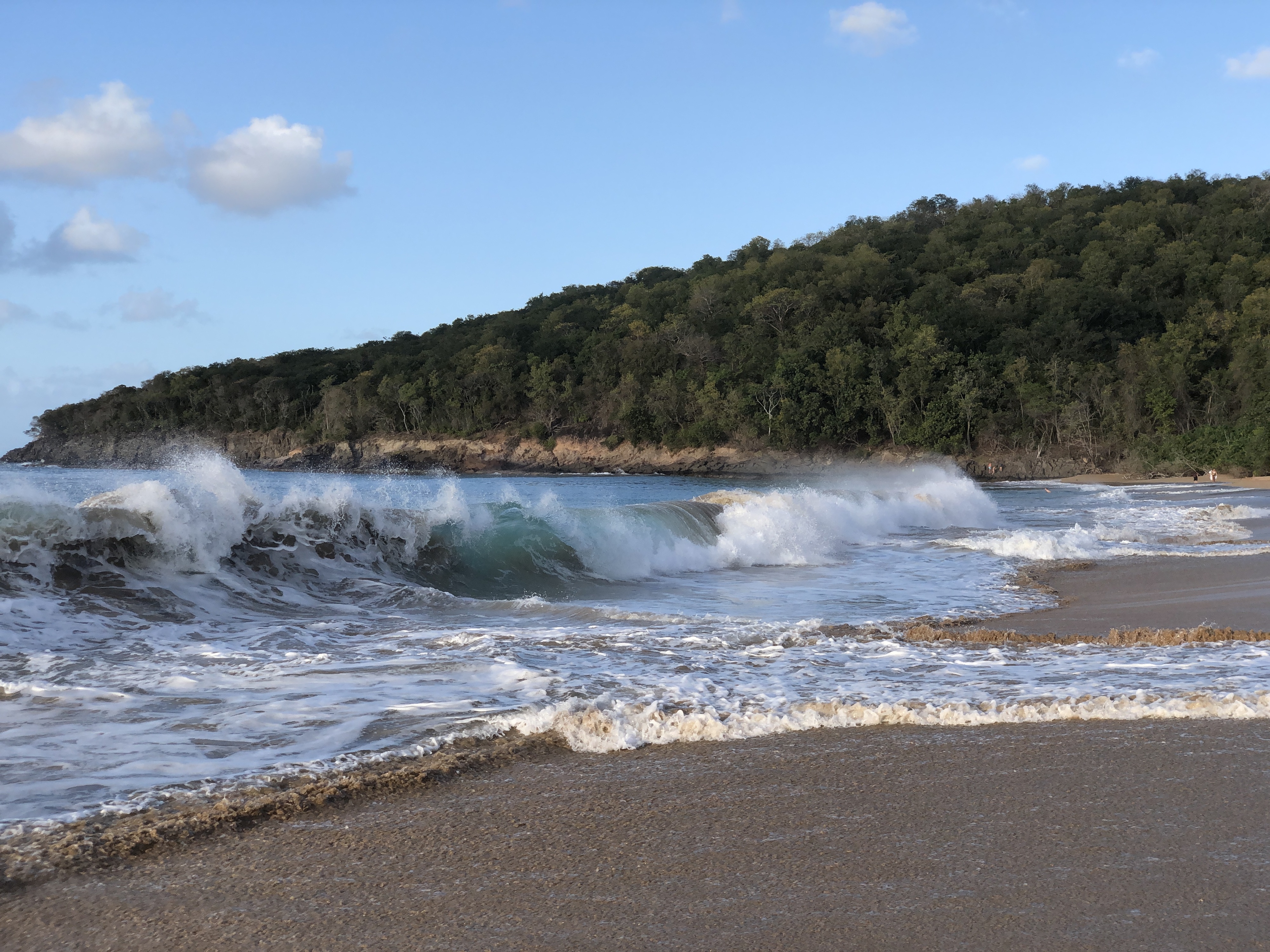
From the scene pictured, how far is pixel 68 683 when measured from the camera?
545 cm

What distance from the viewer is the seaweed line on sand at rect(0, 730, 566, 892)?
3.02m

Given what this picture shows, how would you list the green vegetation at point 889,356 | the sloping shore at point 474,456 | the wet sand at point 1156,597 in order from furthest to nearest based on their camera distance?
the sloping shore at point 474,456 < the green vegetation at point 889,356 < the wet sand at point 1156,597

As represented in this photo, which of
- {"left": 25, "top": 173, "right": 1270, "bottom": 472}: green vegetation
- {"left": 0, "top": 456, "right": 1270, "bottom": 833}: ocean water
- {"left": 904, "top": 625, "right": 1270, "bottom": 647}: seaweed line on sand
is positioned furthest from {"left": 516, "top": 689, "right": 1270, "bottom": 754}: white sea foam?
{"left": 25, "top": 173, "right": 1270, "bottom": 472}: green vegetation

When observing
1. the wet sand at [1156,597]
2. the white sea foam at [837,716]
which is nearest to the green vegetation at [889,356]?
the wet sand at [1156,597]

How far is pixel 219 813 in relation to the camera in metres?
3.41

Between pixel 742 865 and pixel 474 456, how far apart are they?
272 ft

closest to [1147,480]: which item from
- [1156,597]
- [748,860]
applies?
[1156,597]

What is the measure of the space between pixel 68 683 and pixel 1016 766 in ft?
16.8

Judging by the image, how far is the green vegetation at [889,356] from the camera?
2403 inches

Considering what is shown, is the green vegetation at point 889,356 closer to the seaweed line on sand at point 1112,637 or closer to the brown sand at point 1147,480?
the brown sand at point 1147,480

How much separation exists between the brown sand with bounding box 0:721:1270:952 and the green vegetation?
5244 centimetres

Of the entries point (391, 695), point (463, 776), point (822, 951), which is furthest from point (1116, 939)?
point (391, 695)

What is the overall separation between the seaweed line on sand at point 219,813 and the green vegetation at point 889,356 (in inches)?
2095

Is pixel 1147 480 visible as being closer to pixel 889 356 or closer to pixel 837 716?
pixel 889 356
